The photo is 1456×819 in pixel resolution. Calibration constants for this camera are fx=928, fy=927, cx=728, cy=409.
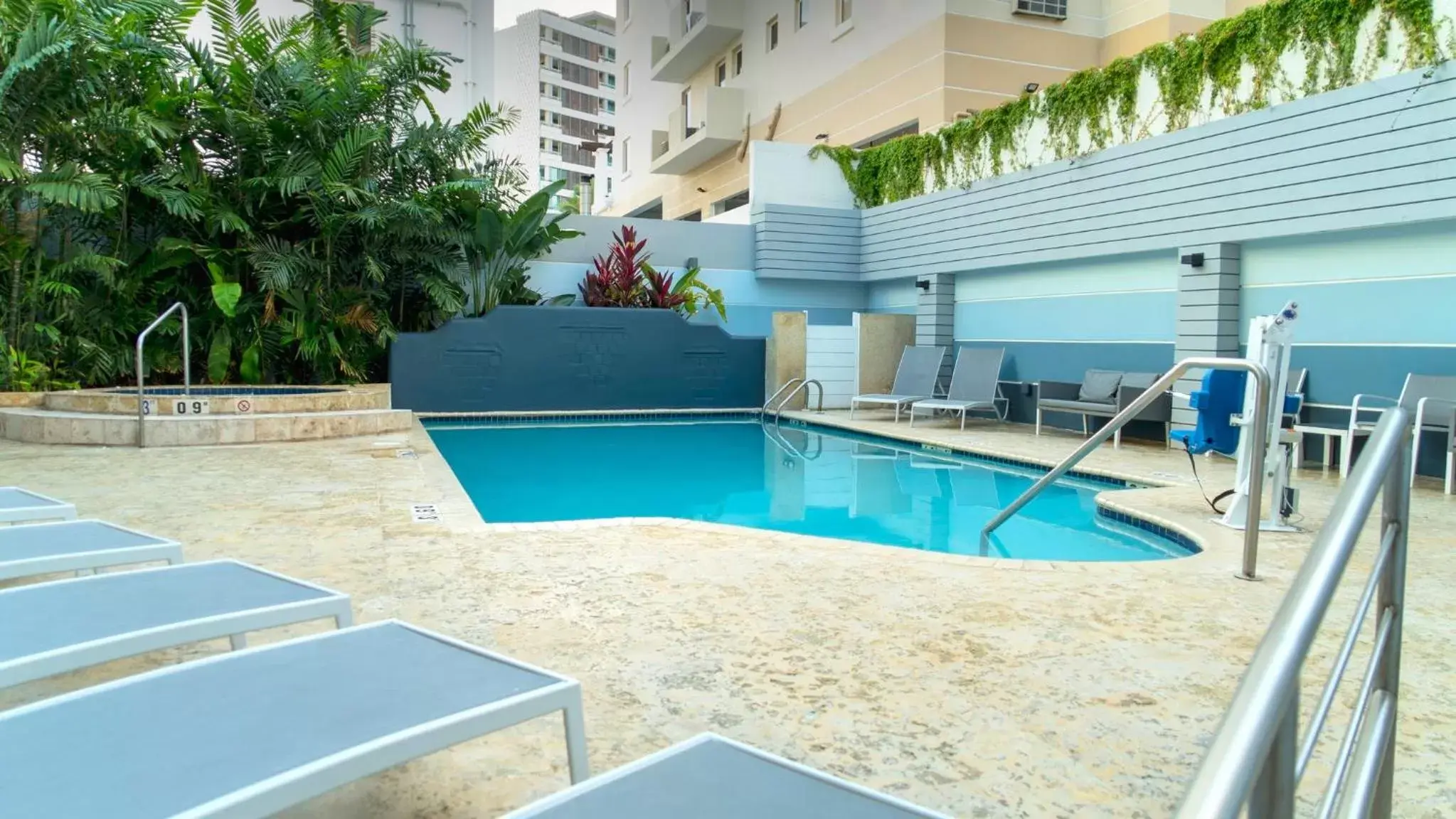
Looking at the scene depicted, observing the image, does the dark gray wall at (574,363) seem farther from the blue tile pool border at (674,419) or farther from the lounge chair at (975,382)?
the lounge chair at (975,382)

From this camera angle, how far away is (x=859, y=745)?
2.22 m

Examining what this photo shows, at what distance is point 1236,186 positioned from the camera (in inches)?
372

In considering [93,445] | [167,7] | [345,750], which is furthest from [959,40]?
[345,750]

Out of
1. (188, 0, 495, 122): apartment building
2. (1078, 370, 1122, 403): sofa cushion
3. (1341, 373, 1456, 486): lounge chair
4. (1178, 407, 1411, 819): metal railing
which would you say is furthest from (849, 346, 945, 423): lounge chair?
(188, 0, 495, 122): apartment building

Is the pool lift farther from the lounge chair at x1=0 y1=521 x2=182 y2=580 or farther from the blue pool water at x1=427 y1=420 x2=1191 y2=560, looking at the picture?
the lounge chair at x1=0 y1=521 x2=182 y2=580

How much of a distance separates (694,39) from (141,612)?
2289cm

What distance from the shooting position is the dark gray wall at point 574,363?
1317cm

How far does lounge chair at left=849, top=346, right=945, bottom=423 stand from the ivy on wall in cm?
254

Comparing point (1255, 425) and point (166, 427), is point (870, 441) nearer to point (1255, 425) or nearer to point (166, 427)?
point (1255, 425)

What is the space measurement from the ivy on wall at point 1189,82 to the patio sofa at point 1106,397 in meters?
2.81

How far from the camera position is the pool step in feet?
27.4

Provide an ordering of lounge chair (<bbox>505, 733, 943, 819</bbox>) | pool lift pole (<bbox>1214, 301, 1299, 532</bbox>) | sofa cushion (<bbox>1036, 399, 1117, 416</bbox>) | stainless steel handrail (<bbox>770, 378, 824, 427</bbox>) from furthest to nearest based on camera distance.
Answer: stainless steel handrail (<bbox>770, 378, 824, 427</bbox>), sofa cushion (<bbox>1036, 399, 1117, 416</bbox>), pool lift pole (<bbox>1214, 301, 1299, 532</bbox>), lounge chair (<bbox>505, 733, 943, 819</bbox>)

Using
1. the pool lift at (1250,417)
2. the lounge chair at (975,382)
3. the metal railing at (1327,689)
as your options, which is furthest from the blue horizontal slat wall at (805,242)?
the metal railing at (1327,689)

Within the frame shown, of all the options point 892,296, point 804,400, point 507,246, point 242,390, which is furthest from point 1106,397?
point 242,390
